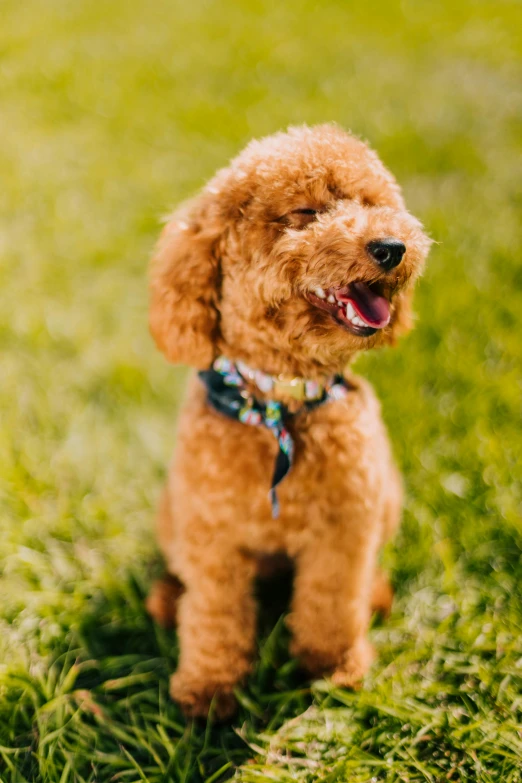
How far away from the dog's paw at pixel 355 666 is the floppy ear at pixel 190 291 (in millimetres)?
1208

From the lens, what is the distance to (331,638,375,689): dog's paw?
218 centimetres

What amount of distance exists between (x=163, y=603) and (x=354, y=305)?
1.46 meters

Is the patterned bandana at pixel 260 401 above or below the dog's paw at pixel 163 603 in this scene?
above

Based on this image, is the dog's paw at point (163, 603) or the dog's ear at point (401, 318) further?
the dog's paw at point (163, 603)

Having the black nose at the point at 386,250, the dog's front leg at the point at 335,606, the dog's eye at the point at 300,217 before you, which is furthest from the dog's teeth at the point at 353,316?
the dog's front leg at the point at 335,606

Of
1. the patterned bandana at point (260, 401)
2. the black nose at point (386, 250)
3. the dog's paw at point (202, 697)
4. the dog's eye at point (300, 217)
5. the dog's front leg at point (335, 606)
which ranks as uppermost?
the dog's eye at point (300, 217)

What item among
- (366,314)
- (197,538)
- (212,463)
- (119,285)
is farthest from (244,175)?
(119,285)

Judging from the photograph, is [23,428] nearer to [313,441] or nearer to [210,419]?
[210,419]

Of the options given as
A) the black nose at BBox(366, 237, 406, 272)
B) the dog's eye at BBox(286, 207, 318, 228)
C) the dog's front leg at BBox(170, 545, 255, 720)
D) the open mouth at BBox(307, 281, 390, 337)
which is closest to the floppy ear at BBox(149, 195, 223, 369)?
the dog's eye at BBox(286, 207, 318, 228)

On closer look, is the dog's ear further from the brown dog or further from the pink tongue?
the pink tongue

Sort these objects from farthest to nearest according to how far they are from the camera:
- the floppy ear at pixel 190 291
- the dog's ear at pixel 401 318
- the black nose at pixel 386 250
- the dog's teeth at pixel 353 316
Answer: the dog's ear at pixel 401 318, the floppy ear at pixel 190 291, the dog's teeth at pixel 353 316, the black nose at pixel 386 250

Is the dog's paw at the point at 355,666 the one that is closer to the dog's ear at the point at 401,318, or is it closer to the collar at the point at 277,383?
the collar at the point at 277,383

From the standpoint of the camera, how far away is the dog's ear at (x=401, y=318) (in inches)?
77.6

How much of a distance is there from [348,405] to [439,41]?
8.04m
